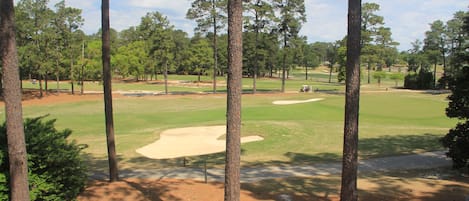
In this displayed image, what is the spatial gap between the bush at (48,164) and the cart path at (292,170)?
4112 millimetres

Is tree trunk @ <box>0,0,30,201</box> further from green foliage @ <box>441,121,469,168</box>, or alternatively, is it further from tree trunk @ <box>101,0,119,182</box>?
green foliage @ <box>441,121,469,168</box>

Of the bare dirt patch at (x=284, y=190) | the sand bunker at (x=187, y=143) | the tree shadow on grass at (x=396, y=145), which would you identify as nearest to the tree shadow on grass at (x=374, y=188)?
the bare dirt patch at (x=284, y=190)

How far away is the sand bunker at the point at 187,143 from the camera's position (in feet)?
63.7

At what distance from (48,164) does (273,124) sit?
706 inches

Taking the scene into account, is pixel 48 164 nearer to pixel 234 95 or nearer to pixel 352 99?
pixel 234 95

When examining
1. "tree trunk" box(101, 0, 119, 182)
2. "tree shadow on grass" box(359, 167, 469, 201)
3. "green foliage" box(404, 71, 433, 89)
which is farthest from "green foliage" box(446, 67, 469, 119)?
"green foliage" box(404, 71, 433, 89)

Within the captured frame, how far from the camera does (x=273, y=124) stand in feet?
83.3

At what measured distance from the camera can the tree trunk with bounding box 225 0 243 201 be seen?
634 centimetres

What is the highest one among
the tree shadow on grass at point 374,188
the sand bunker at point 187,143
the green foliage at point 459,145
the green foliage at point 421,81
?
the green foliage at point 421,81

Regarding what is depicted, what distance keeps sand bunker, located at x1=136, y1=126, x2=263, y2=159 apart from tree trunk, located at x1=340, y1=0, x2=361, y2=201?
39.9 feet

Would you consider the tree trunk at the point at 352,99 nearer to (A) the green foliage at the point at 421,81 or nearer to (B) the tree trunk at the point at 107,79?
(B) the tree trunk at the point at 107,79

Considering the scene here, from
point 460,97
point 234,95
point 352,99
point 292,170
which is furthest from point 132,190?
point 460,97

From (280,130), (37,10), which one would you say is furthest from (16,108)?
(37,10)

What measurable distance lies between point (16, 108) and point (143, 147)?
13.3m
